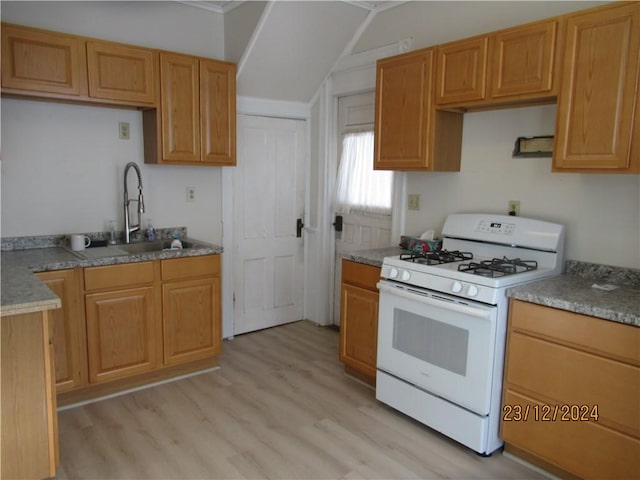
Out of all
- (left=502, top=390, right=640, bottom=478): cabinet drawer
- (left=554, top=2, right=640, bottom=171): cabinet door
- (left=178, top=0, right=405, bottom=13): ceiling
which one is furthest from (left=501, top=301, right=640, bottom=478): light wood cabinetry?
(left=178, top=0, right=405, bottom=13): ceiling

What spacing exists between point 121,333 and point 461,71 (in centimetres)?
257

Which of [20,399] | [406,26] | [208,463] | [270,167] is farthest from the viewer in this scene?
[270,167]

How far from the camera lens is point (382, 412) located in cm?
288

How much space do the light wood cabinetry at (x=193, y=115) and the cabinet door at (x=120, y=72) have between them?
94 millimetres

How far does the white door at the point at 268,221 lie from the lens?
404cm

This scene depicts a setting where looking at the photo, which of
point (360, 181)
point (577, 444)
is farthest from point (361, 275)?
point (577, 444)

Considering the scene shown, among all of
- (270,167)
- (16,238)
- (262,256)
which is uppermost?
(270,167)

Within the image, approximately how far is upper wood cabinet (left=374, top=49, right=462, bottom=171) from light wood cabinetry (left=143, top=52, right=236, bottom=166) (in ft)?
3.64

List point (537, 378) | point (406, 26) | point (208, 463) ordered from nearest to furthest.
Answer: point (537, 378), point (208, 463), point (406, 26)

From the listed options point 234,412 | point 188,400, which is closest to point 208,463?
point 234,412

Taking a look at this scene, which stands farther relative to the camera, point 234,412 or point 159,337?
point 159,337

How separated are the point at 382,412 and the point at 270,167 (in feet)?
7.42

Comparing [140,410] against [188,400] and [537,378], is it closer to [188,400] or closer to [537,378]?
[188,400]

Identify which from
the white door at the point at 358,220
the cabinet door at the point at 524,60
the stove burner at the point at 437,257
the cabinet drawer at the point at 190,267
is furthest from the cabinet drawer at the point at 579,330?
the cabinet drawer at the point at 190,267
